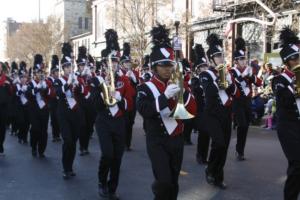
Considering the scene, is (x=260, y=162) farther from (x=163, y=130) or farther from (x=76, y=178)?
(x=163, y=130)

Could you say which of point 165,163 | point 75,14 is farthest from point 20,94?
point 75,14

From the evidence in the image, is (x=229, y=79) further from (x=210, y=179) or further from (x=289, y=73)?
(x=289, y=73)

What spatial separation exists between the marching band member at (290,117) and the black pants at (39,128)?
5.97 metres

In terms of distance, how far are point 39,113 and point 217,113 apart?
4.66 metres

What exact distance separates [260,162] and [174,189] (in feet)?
15.6

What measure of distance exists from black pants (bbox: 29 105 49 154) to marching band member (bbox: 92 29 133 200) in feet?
11.1

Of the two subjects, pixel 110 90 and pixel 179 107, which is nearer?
pixel 179 107

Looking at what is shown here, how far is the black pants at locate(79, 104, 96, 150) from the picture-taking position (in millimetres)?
11332

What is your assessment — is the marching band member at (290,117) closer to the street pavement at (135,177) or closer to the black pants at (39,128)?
the street pavement at (135,177)

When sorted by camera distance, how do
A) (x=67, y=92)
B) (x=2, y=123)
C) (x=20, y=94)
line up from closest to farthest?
1. (x=67, y=92)
2. (x=2, y=123)
3. (x=20, y=94)

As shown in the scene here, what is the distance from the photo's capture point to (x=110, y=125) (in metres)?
7.33

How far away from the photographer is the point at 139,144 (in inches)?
501

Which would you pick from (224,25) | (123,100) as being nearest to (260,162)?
(123,100)

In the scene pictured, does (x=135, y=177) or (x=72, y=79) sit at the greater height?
(x=72, y=79)
